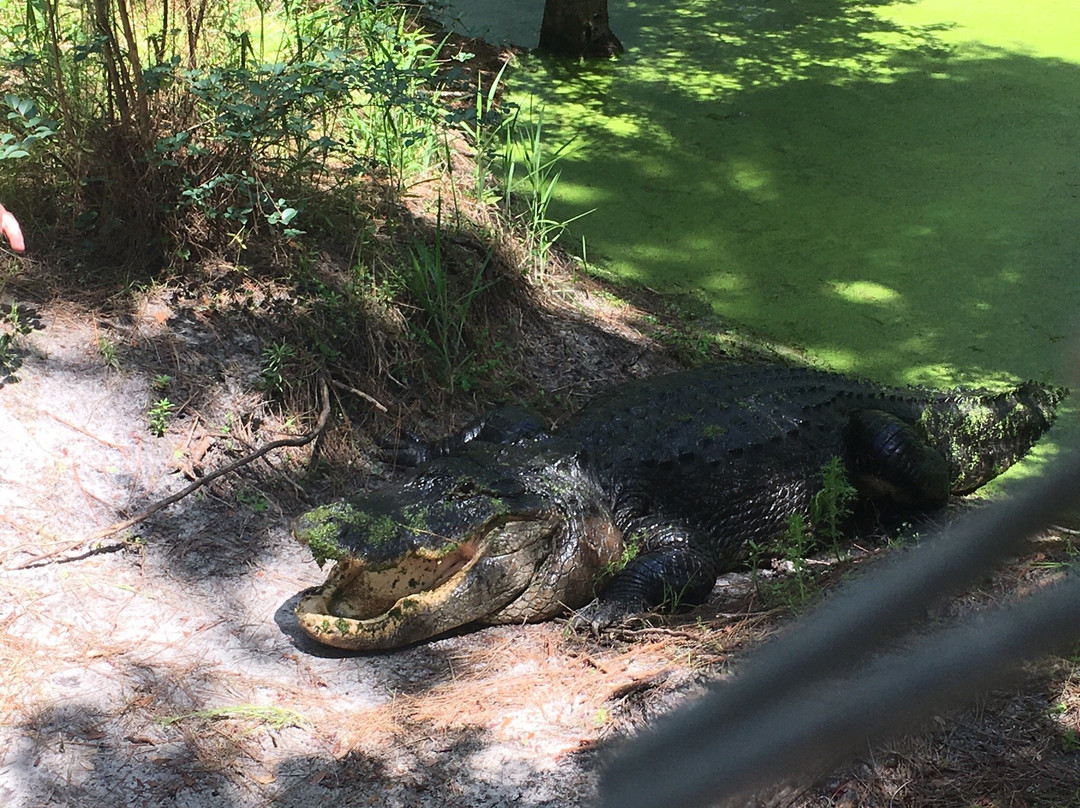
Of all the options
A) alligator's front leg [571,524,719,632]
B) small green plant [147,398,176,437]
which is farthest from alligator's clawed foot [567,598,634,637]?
small green plant [147,398,176,437]

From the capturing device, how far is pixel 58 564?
3.18 metres

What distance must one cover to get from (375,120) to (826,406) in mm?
2702

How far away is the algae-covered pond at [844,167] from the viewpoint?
5.17 metres

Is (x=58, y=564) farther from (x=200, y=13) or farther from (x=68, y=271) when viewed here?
(x=200, y=13)

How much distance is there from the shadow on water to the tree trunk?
18 centimetres

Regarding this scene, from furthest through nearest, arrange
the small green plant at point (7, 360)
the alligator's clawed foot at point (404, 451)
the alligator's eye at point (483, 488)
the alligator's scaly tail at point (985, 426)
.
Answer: the alligator's scaly tail at point (985, 426)
the alligator's clawed foot at point (404, 451)
the small green plant at point (7, 360)
the alligator's eye at point (483, 488)

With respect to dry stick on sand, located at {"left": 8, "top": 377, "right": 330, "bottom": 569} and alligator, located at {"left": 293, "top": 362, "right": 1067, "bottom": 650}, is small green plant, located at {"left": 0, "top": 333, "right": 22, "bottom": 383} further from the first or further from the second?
alligator, located at {"left": 293, "top": 362, "right": 1067, "bottom": 650}

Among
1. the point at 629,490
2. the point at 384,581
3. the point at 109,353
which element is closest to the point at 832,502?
the point at 629,490

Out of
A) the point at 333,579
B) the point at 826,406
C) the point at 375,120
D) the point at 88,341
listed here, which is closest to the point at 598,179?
the point at 375,120

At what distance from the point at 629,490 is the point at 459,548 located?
0.85m

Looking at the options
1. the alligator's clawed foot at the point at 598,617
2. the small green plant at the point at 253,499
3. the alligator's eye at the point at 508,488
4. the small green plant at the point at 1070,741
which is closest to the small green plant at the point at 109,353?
the small green plant at the point at 253,499

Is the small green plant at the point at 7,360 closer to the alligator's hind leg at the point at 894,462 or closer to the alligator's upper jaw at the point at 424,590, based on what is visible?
the alligator's upper jaw at the point at 424,590

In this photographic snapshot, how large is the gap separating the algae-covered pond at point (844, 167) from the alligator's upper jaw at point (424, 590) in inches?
90.5

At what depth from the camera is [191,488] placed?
3502mm
